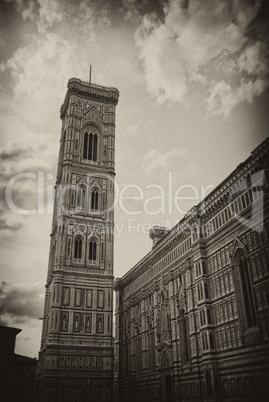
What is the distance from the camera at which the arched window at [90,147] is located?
54.3 m

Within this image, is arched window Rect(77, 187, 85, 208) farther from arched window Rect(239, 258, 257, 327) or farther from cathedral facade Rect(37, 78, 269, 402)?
arched window Rect(239, 258, 257, 327)

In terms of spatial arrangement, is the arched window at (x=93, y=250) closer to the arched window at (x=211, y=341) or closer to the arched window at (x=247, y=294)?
the arched window at (x=211, y=341)

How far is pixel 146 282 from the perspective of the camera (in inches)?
1871

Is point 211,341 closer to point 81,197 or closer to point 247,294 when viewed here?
point 247,294

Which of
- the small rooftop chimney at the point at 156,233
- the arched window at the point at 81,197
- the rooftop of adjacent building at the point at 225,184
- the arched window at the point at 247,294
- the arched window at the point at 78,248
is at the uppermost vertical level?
the arched window at the point at 81,197

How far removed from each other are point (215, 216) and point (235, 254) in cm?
477

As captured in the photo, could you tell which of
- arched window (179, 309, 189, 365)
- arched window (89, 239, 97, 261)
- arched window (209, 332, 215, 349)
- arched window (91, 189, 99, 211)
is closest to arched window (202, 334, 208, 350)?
arched window (209, 332, 215, 349)

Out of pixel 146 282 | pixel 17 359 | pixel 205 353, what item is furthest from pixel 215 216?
pixel 17 359

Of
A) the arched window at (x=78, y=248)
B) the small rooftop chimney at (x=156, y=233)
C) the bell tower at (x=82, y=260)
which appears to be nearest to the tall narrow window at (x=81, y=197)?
the bell tower at (x=82, y=260)

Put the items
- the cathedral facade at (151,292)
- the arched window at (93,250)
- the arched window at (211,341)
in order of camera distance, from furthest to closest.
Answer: the arched window at (93,250) < the arched window at (211,341) < the cathedral facade at (151,292)

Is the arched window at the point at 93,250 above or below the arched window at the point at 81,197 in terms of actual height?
below

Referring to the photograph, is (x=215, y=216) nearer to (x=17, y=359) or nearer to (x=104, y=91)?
(x=17, y=359)

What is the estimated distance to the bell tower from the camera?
1591 inches

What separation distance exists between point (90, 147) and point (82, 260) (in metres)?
17.5
